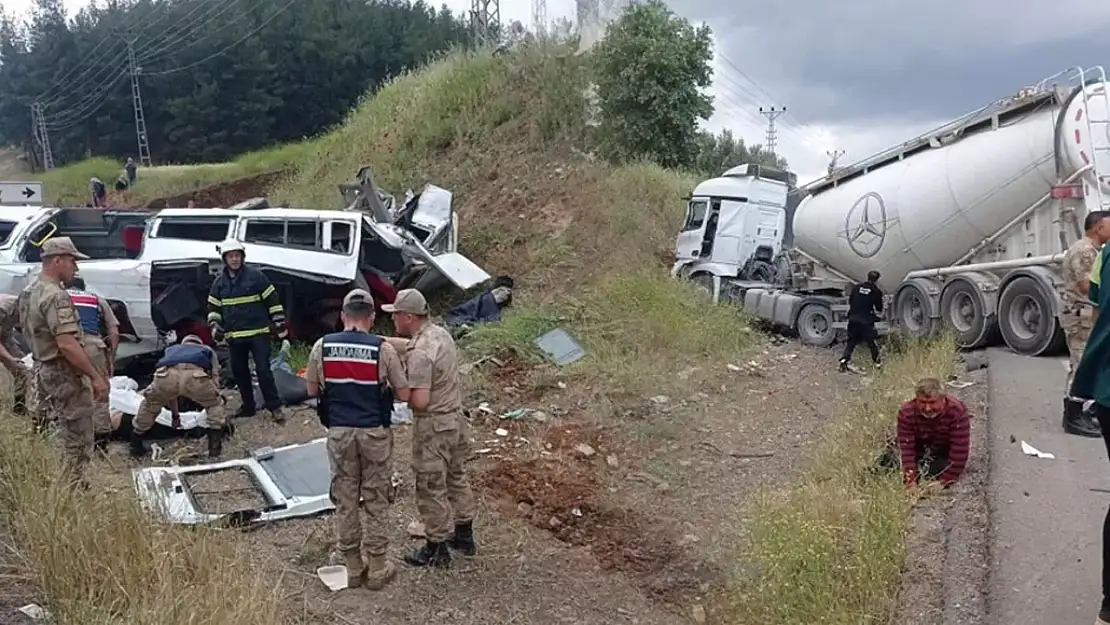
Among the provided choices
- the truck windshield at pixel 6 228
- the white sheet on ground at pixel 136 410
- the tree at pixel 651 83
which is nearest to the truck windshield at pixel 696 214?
the tree at pixel 651 83

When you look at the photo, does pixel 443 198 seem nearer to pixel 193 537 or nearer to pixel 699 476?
pixel 699 476

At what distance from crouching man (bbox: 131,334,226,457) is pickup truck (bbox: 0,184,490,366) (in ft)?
6.84

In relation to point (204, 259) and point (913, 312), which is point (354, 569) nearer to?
point (204, 259)

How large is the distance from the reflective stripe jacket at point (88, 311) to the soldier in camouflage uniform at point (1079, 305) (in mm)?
6500

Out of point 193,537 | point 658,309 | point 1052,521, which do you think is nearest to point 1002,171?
point 658,309

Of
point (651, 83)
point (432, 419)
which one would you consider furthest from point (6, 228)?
point (651, 83)

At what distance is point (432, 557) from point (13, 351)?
471cm

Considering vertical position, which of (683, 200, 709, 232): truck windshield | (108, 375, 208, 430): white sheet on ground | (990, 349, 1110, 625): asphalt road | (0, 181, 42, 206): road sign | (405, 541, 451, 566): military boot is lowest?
(405, 541, 451, 566): military boot

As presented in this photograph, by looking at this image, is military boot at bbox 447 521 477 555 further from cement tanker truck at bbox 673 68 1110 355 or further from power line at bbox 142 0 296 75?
power line at bbox 142 0 296 75

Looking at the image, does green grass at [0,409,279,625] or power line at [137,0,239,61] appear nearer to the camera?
green grass at [0,409,279,625]

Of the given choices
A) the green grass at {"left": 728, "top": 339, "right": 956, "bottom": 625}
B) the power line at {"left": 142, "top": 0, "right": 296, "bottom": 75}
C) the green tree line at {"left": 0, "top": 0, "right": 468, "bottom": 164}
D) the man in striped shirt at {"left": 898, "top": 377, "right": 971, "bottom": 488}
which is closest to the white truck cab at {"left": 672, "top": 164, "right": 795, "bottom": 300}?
the green grass at {"left": 728, "top": 339, "right": 956, "bottom": 625}

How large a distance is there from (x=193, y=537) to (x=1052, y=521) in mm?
4236

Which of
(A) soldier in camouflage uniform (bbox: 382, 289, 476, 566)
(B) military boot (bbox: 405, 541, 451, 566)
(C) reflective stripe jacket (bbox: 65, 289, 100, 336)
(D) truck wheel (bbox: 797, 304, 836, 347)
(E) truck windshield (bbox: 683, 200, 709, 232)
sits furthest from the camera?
(E) truck windshield (bbox: 683, 200, 709, 232)

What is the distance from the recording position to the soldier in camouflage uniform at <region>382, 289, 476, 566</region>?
5.09 m
